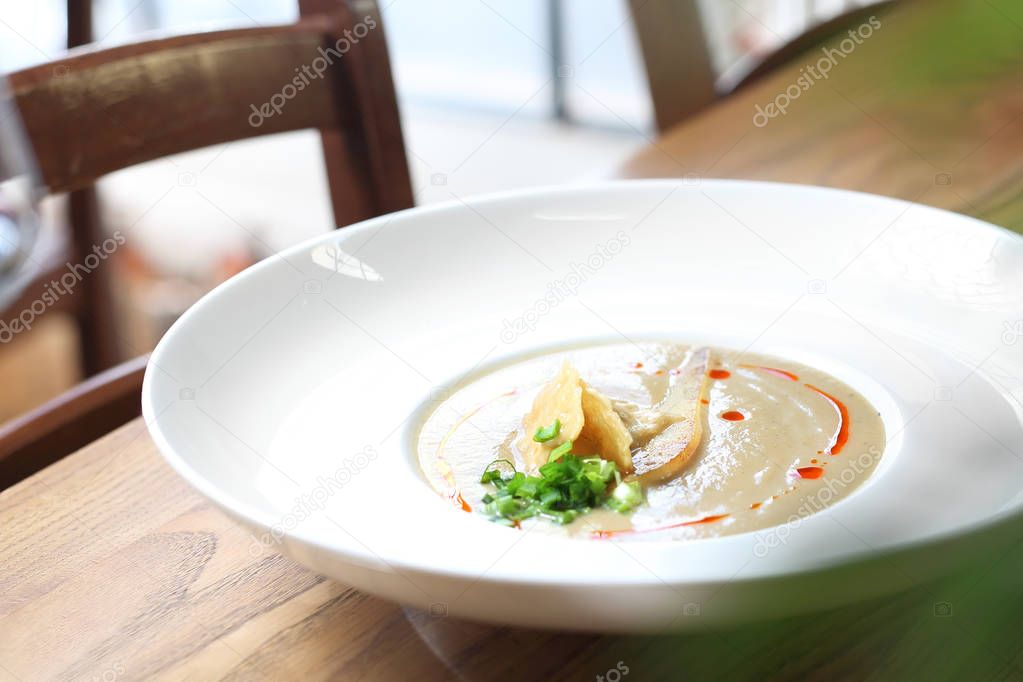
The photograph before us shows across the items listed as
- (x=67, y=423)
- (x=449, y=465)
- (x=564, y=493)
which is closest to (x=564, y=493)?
(x=564, y=493)

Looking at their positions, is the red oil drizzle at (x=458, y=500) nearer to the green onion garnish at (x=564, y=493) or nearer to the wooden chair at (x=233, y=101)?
the green onion garnish at (x=564, y=493)

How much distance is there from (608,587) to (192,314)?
1.67ft

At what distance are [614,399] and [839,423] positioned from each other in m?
0.18

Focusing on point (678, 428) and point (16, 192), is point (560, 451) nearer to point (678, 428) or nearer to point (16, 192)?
point (678, 428)

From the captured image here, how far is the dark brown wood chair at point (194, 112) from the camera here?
43.3 inches

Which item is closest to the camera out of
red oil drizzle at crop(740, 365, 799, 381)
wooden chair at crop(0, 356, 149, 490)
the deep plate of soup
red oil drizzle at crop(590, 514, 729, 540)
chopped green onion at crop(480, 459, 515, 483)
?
the deep plate of soup

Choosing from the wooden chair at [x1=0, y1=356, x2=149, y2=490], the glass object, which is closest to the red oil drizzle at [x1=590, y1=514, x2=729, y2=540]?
the glass object

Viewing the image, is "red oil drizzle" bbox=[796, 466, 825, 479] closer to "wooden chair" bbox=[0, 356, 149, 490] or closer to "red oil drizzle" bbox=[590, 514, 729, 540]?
"red oil drizzle" bbox=[590, 514, 729, 540]

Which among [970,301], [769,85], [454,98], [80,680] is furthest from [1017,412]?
[454,98]

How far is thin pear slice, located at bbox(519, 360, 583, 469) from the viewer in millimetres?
763

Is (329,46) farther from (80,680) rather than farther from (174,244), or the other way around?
(174,244)

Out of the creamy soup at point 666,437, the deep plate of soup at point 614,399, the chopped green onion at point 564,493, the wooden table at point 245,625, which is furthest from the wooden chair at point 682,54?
the chopped green onion at point 564,493

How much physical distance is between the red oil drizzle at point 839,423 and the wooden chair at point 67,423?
689 mm

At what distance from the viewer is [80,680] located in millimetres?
632
